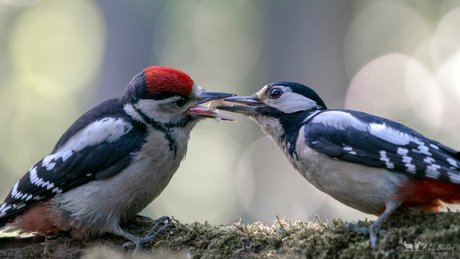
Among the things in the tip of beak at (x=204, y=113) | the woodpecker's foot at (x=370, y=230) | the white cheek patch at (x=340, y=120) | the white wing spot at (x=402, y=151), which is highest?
the tip of beak at (x=204, y=113)

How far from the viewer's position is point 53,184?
2.97m

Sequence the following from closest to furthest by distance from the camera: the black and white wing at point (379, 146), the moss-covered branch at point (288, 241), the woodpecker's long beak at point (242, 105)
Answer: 1. the moss-covered branch at point (288, 241)
2. the black and white wing at point (379, 146)
3. the woodpecker's long beak at point (242, 105)

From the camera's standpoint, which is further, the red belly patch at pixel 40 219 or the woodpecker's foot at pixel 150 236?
the red belly patch at pixel 40 219

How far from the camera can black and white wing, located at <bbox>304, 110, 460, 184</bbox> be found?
2.43m

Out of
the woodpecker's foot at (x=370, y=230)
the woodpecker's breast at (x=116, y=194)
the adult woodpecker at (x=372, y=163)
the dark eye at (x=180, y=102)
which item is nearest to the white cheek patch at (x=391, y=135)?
the adult woodpecker at (x=372, y=163)

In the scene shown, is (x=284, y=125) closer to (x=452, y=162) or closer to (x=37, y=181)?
(x=452, y=162)

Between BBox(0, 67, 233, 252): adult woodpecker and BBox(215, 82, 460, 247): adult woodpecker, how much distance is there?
91 centimetres

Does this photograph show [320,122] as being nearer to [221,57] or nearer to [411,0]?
[411,0]

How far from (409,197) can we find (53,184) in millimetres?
2833

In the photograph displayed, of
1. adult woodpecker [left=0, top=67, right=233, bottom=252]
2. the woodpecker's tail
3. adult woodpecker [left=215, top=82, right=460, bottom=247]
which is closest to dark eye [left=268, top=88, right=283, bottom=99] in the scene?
adult woodpecker [left=215, top=82, right=460, bottom=247]

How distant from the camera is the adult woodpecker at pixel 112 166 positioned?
2924 millimetres

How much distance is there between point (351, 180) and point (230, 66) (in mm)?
7546

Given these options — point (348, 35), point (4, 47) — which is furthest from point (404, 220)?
point (4, 47)

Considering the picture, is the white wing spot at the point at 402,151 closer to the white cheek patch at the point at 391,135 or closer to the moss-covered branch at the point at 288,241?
the white cheek patch at the point at 391,135
